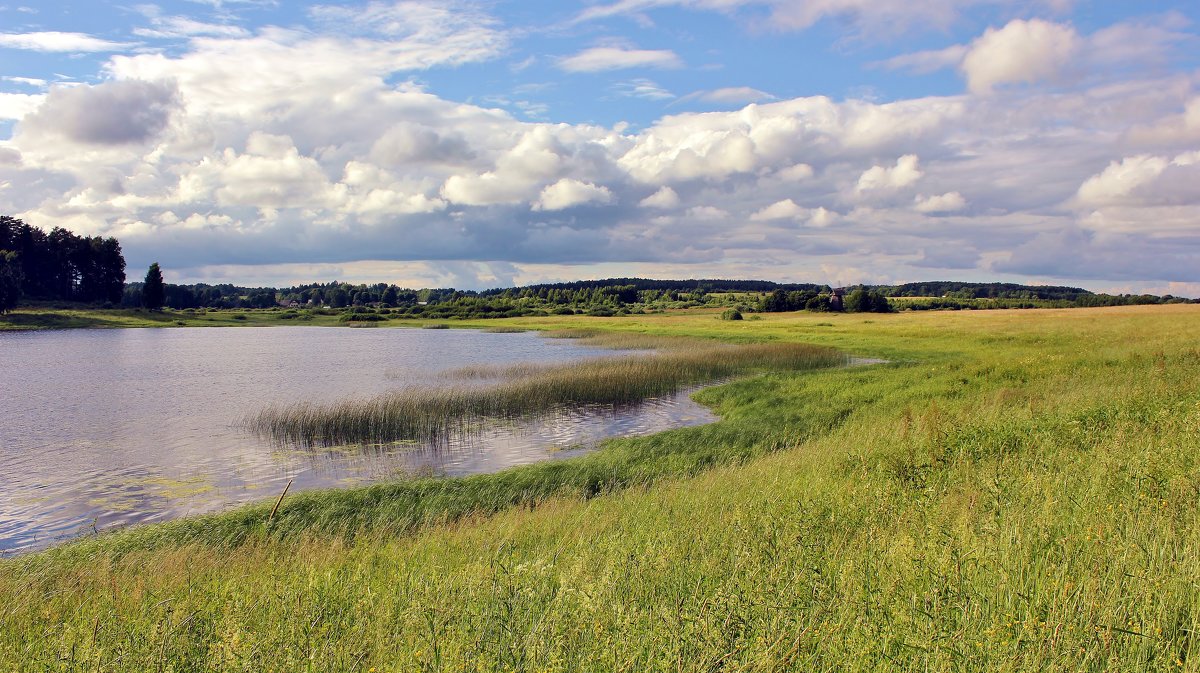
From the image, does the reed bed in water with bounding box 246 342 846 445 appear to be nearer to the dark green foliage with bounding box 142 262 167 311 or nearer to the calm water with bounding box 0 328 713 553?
the calm water with bounding box 0 328 713 553

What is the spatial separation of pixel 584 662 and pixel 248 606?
151 inches

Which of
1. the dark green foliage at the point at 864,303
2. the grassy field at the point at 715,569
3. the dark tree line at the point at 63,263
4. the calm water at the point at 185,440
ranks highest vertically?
the dark tree line at the point at 63,263

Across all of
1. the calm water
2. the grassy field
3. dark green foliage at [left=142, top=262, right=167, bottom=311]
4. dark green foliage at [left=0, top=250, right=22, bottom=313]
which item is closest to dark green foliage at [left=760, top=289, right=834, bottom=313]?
the calm water

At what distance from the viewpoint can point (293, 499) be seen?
13.3 metres

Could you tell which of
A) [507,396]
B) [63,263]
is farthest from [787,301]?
[63,263]

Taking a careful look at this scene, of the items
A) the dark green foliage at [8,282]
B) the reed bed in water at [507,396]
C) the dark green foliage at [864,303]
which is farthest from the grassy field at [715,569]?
the dark green foliage at [8,282]

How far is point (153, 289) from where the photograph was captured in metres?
105

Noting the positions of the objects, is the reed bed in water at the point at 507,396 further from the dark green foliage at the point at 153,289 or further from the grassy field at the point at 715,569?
the dark green foliage at the point at 153,289

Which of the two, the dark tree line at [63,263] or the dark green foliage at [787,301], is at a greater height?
the dark tree line at [63,263]

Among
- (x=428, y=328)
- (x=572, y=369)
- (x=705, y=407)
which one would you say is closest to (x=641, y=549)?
(x=705, y=407)

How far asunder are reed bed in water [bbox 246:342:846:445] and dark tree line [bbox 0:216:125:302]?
334 ft

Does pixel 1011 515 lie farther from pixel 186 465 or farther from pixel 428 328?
pixel 428 328

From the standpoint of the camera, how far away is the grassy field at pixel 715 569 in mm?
4125

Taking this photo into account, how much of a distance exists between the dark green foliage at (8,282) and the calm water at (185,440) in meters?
56.6
